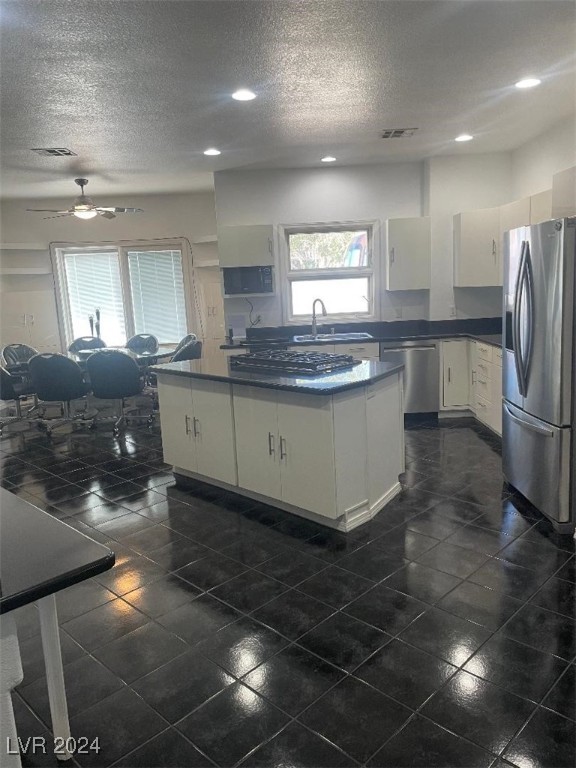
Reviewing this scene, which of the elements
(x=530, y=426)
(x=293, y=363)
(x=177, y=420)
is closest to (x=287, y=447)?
(x=293, y=363)

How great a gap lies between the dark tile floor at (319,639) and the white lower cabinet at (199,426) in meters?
0.31

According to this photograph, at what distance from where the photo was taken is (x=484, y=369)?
5.18m

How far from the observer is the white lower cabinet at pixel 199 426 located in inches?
146

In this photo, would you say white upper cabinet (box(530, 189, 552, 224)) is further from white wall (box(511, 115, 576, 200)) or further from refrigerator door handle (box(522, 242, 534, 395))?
refrigerator door handle (box(522, 242, 534, 395))

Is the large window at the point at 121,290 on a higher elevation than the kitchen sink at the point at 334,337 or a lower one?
higher

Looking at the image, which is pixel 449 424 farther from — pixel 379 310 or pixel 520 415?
pixel 520 415

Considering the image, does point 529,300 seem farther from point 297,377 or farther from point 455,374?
point 455,374

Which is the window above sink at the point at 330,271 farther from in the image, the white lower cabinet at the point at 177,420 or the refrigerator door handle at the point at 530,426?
the refrigerator door handle at the point at 530,426

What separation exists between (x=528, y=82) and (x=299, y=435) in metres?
2.75

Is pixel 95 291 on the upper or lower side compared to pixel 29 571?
upper

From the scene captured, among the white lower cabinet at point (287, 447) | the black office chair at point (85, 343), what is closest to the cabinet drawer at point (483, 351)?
the white lower cabinet at point (287, 447)

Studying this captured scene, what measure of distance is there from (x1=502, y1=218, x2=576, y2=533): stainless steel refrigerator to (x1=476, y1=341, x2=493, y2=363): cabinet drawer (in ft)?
4.81

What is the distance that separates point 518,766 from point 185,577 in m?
1.69

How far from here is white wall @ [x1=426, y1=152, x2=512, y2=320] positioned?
18.8 feet
